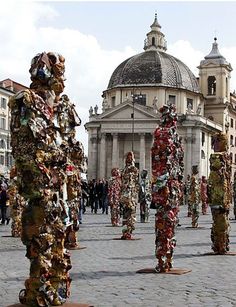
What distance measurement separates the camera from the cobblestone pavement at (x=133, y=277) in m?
8.42

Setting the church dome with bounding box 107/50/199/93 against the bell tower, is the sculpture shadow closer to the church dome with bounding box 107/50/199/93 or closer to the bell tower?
the church dome with bounding box 107/50/199/93

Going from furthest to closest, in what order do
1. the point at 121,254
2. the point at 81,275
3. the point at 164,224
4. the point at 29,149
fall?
the point at 121,254
the point at 164,224
the point at 81,275
the point at 29,149

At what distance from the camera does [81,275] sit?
421 inches

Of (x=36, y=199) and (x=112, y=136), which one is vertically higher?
(x=112, y=136)

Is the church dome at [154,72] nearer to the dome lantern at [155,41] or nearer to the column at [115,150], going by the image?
the dome lantern at [155,41]

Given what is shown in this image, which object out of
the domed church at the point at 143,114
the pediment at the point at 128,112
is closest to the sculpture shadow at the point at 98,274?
the domed church at the point at 143,114

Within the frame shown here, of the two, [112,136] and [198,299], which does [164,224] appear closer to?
[198,299]

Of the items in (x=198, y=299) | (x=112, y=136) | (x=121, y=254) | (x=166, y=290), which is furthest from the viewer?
(x=112, y=136)

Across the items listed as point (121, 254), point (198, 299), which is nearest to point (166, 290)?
point (198, 299)

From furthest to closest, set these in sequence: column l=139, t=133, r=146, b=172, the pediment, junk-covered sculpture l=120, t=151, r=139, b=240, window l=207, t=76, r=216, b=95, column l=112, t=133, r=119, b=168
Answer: window l=207, t=76, r=216, b=95 → column l=112, t=133, r=119, b=168 → the pediment → column l=139, t=133, r=146, b=172 → junk-covered sculpture l=120, t=151, r=139, b=240

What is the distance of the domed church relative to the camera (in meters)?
77.5

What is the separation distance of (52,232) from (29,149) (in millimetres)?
1033

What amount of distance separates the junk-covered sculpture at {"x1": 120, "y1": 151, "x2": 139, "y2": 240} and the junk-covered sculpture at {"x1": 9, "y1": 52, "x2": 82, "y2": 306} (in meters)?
10.7

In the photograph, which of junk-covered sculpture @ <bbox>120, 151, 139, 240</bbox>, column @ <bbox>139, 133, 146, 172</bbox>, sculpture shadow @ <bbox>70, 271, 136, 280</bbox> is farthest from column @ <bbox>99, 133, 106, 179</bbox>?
sculpture shadow @ <bbox>70, 271, 136, 280</bbox>
